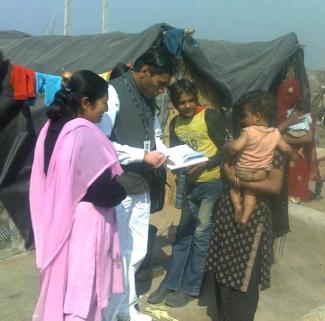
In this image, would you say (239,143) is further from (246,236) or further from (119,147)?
(119,147)

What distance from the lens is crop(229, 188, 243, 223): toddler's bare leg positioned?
3232mm

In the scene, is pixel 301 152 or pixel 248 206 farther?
pixel 301 152

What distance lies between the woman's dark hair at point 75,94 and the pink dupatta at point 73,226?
127 mm

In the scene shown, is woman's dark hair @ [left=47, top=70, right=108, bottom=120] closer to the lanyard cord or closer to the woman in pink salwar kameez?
the woman in pink salwar kameez

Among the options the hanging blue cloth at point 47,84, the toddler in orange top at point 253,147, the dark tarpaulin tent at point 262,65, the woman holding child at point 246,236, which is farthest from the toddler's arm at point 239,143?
the dark tarpaulin tent at point 262,65

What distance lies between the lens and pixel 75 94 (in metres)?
2.74

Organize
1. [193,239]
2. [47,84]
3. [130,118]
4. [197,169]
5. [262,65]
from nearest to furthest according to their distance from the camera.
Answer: [130,118] → [197,169] → [193,239] → [47,84] → [262,65]

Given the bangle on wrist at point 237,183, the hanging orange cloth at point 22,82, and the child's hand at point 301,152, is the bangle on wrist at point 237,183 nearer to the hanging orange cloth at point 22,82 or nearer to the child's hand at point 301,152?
the hanging orange cloth at point 22,82

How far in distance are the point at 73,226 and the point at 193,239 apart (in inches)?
61.5

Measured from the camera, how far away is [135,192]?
348 centimetres

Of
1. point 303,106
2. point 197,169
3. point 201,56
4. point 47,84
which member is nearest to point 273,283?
point 197,169

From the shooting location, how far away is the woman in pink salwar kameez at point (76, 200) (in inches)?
104

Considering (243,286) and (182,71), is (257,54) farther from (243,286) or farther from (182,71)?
(243,286)

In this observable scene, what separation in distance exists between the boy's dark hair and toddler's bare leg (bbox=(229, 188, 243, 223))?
4289 mm
